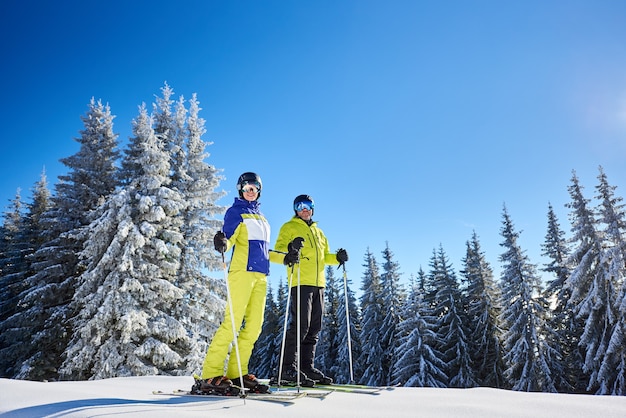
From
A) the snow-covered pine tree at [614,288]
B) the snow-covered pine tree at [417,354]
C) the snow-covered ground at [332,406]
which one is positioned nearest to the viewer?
the snow-covered ground at [332,406]

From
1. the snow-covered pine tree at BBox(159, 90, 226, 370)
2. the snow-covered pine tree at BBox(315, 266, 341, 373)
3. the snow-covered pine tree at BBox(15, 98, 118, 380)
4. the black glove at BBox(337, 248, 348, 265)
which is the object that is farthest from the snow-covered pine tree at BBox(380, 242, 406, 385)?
the black glove at BBox(337, 248, 348, 265)

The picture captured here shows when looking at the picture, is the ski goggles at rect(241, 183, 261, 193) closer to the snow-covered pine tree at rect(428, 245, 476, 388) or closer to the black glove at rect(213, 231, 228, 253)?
the black glove at rect(213, 231, 228, 253)

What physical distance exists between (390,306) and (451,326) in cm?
474

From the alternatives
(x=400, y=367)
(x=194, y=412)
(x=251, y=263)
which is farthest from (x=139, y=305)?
(x=400, y=367)

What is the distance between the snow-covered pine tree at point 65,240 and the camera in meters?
14.5

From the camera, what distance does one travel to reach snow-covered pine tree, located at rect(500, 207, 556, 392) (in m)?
21.6

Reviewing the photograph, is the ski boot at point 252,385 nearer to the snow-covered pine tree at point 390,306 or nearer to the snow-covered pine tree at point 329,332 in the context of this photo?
the snow-covered pine tree at point 390,306

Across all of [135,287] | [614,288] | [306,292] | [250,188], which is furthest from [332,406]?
[614,288]

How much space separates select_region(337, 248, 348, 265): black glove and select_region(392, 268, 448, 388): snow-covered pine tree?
21014 mm

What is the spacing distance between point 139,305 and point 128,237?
7.84ft

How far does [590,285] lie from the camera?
20094mm

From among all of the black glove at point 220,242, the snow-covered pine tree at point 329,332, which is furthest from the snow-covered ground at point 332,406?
the snow-covered pine tree at point 329,332

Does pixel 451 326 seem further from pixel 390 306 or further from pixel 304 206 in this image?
pixel 304 206

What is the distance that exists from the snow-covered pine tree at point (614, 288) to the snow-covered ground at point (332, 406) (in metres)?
18.8
